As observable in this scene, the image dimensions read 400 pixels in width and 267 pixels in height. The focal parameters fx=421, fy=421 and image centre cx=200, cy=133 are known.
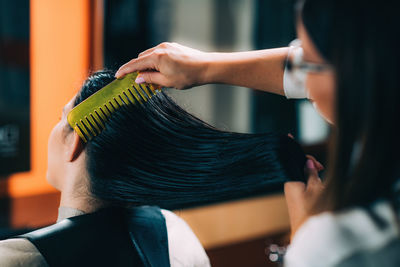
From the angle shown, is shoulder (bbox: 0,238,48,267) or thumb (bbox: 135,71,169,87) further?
thumb (bbox: 135,71,169,87)

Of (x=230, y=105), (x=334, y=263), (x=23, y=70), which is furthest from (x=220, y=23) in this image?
(x=334, y=263)

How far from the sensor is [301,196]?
2.73 feet

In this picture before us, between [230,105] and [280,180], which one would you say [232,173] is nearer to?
[280,180]

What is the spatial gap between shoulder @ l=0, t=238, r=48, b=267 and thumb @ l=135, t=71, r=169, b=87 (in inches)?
15.4

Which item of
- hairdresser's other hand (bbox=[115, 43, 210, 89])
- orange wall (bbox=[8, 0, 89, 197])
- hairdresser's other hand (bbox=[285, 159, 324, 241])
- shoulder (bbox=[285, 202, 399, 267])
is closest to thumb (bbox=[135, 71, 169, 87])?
hairdresser's other hand (bbox=[115, 43, 210, 89])

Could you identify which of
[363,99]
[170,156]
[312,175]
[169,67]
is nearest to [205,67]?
[169,67]

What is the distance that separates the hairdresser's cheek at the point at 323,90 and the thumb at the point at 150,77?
35 cm

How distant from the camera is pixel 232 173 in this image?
99 centimetres

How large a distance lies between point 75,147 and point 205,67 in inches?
13.4

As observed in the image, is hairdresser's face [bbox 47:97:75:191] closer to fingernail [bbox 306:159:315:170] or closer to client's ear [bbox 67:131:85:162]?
client's ear [bbox 67:131:85:162]

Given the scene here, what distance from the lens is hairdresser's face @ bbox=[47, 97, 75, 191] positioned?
966 millimetres

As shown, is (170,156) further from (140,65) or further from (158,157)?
(140,65)

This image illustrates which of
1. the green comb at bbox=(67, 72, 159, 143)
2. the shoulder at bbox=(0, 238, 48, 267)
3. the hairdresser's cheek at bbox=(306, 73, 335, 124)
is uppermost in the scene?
the hairdresser's cheek at bbox=(306, 73, 335, 124)

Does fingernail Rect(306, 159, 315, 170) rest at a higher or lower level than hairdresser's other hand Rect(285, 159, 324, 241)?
higher
